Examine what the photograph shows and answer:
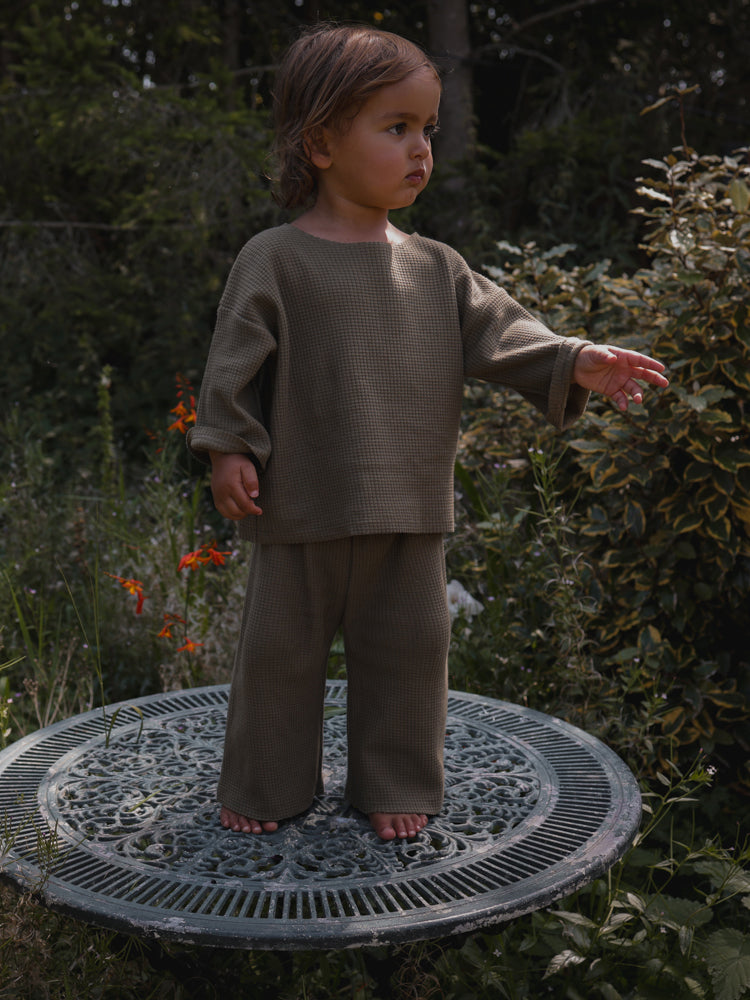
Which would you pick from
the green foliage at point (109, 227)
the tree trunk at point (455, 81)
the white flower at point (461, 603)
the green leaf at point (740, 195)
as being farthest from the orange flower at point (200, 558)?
the tree trunk at point (455, 81)

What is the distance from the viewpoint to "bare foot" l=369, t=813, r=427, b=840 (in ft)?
6.75

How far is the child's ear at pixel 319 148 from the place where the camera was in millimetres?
1979

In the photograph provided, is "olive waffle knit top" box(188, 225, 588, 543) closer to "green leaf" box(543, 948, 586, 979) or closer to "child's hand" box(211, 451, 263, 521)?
"child's hand" box(211, 451, 263, 521)

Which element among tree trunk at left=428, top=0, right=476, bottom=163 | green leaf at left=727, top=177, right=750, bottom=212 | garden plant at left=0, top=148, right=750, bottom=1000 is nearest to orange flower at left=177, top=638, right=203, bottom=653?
garden plant at left=0, top=148, right=750, bottom=1000

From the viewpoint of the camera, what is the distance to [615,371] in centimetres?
191

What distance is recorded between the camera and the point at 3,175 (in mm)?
6230

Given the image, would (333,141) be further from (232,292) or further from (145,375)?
(145,375)

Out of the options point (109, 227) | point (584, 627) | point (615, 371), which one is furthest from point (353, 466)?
point (109, 227)

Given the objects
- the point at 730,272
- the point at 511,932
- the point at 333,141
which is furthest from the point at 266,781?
the point at 730,272

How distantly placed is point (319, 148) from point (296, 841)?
55.8 inches

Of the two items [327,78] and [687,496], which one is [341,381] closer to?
[327,78]

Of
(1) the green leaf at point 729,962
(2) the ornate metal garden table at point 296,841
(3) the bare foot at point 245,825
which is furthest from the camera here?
(3) the bare foot at point 245,825

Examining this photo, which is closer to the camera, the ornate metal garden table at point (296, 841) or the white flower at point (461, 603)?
the ornate metal garden table at point (296, 841)

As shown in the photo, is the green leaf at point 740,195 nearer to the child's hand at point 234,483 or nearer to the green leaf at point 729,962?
the child's hand at point 234,483
